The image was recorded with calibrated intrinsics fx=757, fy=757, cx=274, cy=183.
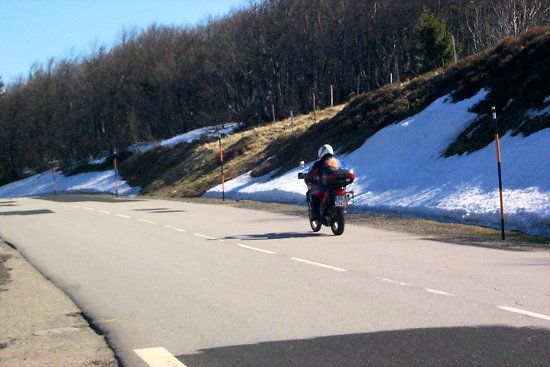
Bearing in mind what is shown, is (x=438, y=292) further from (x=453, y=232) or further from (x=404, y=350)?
(x=453, y=232)

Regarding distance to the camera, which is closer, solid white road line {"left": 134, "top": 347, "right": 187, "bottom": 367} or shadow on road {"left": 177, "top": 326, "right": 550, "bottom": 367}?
shadow on road {"left": 177, "top": 326, "right": 550, "bottom": 367}

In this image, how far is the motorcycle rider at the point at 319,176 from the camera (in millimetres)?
15555

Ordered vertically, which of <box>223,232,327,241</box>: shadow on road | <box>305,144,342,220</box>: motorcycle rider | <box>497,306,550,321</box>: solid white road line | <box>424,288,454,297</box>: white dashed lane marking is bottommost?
<box>497,306,550,321</box>: solid white road line

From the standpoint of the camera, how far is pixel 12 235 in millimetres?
18812

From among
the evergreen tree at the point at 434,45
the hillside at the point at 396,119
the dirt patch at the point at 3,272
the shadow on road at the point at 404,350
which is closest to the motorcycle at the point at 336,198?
the dirt patch at the point at 3,272

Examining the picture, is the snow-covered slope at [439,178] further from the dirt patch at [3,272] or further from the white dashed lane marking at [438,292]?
the dirt patch at [3,272]

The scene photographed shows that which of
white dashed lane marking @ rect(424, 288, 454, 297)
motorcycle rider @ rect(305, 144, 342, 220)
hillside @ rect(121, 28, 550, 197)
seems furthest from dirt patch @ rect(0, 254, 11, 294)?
hillside @ rect(121, 28, 550, 197)

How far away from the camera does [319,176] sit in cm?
1572

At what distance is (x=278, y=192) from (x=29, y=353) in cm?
2046

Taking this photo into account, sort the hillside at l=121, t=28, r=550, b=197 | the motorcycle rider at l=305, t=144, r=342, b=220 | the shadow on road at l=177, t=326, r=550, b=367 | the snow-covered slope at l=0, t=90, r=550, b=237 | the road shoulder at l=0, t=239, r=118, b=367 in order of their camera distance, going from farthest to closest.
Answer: the hillside at l=121, t=28, r=550, b=197 < the snow-covered slope at l=0, t=90, r=550, b=237 < the motorcycle rider at l=305, t=144, r=342, b=220 < the road shoulder at l=0, t=239, r=118, b=367 < the shadow on road at l=177, t=326, r=550, b=367

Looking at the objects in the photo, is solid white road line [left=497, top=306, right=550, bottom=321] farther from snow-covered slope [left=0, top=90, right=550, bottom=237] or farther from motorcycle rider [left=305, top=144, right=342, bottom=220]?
motorcycle rider [left=305, top=144, right=342, bottom=220]

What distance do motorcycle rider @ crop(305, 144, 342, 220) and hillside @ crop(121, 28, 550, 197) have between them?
809cm

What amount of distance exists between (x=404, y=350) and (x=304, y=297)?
269 cm

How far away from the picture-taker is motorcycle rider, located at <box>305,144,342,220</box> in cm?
1555
